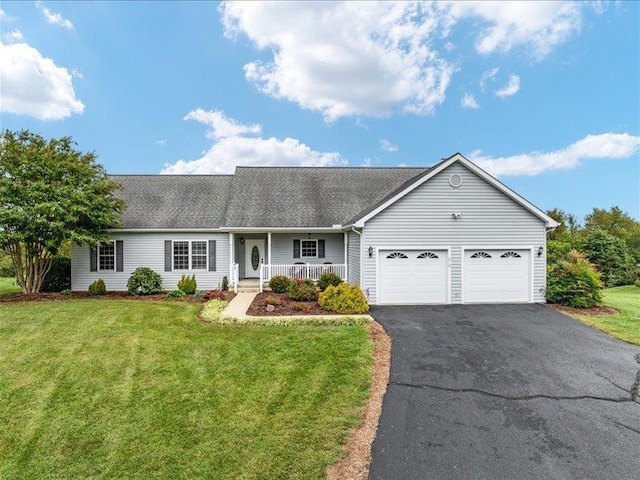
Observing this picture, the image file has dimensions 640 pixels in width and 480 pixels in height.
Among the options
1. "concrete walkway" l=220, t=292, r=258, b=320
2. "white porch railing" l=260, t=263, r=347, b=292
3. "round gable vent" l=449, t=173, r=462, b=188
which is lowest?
"concrete walkway" l=220, t=292, r=258, b=320

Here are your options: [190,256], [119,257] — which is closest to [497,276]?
[190,256]

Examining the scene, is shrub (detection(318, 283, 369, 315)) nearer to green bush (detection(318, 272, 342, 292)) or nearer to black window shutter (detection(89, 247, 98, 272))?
green bush (detection(318, 272, 342, 292))

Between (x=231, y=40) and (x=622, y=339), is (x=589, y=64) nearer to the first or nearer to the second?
(x=622, y=339)

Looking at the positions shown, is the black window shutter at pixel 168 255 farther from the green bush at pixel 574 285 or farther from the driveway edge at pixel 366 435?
the green bush at pixel 574 285

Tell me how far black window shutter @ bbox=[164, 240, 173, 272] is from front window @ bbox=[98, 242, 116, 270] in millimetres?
2279

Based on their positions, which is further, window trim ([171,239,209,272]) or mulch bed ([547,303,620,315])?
window trim ([171,239,209,272])

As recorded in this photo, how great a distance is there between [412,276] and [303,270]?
4904 millimetres

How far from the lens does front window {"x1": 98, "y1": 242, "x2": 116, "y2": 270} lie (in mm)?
14734

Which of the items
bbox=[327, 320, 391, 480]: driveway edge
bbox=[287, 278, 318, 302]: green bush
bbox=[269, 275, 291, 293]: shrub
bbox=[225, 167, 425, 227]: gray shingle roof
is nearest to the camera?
bbox=[327, 320, 391, 480]: driveway edge

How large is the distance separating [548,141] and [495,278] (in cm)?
1651

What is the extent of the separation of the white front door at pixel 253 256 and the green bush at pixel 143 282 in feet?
13.7

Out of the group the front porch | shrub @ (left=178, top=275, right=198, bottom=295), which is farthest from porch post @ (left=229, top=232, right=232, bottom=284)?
shrub @ (left=178, top=275, right=198, bottom=295)

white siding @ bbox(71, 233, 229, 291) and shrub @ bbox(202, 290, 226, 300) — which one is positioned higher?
white siding @ bbox(71, 233, 229, 291)

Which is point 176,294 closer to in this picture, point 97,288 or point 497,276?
point 97,288
